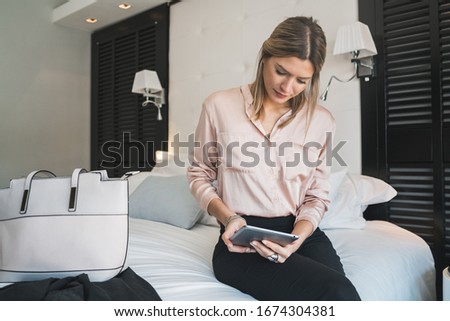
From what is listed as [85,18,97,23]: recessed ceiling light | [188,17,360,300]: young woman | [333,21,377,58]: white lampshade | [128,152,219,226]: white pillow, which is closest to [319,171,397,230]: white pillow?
[188,17,360,300]: young woman

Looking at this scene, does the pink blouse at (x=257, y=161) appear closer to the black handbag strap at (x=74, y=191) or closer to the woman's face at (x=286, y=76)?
the woman's face at (x=286, y=76)

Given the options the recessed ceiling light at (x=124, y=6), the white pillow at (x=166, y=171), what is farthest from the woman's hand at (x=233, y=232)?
the recessed ceiling light at (x=124, y=6)

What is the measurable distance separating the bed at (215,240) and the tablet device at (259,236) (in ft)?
0.43

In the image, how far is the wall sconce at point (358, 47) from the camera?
1.55 m

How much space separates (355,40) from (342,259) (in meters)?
0.92

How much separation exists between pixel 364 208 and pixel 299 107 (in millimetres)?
724

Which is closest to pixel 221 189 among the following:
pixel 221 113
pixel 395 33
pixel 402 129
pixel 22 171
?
pixel 221 113

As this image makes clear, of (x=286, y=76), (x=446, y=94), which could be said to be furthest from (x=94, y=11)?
(x=446, y=94)

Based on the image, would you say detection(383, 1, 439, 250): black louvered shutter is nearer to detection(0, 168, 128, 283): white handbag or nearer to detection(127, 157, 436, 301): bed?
detection(127, 157, 436, 301): bed

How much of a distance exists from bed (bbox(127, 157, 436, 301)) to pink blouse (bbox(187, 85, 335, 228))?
20 cm

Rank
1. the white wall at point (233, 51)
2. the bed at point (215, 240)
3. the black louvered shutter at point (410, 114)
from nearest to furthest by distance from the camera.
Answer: the bed at point (215, 240), the black louvered shutter at point (410, 114), the white wall at point (233, 51)

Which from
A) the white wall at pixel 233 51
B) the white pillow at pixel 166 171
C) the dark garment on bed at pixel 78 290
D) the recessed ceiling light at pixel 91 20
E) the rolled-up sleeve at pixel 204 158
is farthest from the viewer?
the recessed ceiling light at pixel 91 20

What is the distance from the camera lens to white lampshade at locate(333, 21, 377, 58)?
1.55m
